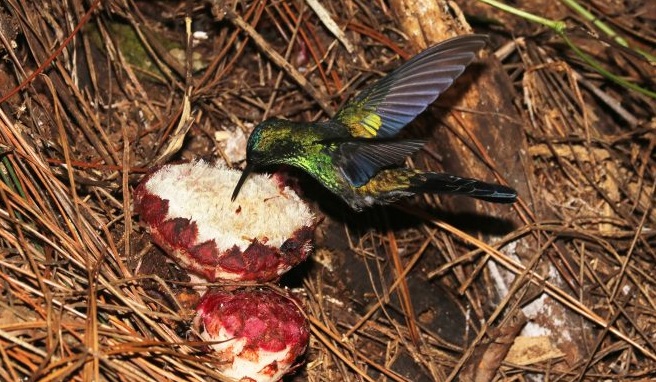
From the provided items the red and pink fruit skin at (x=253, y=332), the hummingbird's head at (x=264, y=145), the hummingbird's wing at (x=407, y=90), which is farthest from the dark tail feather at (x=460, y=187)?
the red and pink fruit skin at (x=253, y=332)

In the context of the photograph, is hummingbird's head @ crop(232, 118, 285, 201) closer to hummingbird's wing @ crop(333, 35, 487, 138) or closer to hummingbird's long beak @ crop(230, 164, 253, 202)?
hummingbird's long beak @ crop(230, 164, 253, 202)

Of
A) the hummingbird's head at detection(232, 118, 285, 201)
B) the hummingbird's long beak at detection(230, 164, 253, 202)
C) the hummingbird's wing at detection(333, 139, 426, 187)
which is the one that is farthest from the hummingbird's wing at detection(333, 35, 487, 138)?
the hummingbird's long beak at detection(230, 164, 253, 202)

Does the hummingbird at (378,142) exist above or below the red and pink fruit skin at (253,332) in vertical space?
above

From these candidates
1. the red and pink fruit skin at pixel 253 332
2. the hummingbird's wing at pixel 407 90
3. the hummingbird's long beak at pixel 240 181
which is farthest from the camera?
the hummingbird's wing at pixel 407 90

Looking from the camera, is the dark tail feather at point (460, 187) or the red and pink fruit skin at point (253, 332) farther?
the dark tail feather at point (460, 187)

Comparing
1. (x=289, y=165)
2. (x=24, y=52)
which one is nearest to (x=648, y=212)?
(x=289, y=165)

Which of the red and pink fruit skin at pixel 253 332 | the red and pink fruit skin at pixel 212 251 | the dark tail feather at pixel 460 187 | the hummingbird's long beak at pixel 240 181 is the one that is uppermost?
the hummingbird's long beak at pixel 240 181

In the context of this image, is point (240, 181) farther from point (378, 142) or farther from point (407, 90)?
point (407, 90)

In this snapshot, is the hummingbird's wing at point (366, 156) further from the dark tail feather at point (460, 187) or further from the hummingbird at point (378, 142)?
the dark tail feather at point (460, 187)
